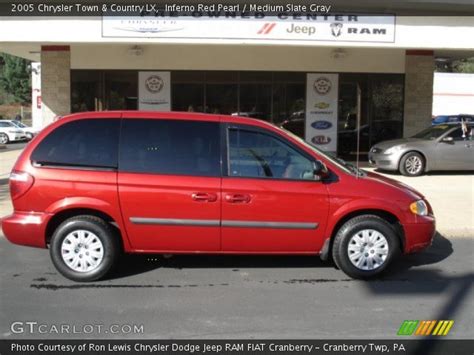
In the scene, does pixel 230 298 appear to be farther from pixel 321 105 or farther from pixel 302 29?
pixel 321 105

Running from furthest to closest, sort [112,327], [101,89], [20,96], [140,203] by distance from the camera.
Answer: [20,96], [101,89], [140,203], [112,327]

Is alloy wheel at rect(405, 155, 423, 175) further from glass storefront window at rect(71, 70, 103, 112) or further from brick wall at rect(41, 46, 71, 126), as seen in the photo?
brick wall at rect(41, 46, 71, 126)

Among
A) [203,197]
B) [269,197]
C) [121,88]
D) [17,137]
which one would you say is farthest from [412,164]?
[17,137]

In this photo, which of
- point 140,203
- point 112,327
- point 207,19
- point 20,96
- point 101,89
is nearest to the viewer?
point 112,327

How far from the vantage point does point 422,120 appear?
17.5 meters

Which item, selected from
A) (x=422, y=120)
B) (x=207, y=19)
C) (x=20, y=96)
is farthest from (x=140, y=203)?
(x=20, y=96)

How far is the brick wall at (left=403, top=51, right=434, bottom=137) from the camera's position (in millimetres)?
17188

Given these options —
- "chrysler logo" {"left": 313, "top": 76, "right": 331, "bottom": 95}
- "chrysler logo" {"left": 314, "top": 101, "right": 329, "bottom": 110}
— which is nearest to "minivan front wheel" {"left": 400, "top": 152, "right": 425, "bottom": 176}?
"chrysler logo" {"left": 314, "top": 101, "right": 329, "bottom": 110}

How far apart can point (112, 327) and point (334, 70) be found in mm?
13836

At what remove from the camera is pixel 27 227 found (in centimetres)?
578

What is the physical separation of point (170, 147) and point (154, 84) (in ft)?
37.7

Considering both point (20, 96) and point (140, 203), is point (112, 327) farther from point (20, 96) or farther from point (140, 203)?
point (20, 96)

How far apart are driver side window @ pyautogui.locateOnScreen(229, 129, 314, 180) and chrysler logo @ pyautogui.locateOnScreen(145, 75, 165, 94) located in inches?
449

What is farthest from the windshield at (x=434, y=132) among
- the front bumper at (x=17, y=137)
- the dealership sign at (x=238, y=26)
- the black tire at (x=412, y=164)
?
the front bumper at (x=17, y=137)
